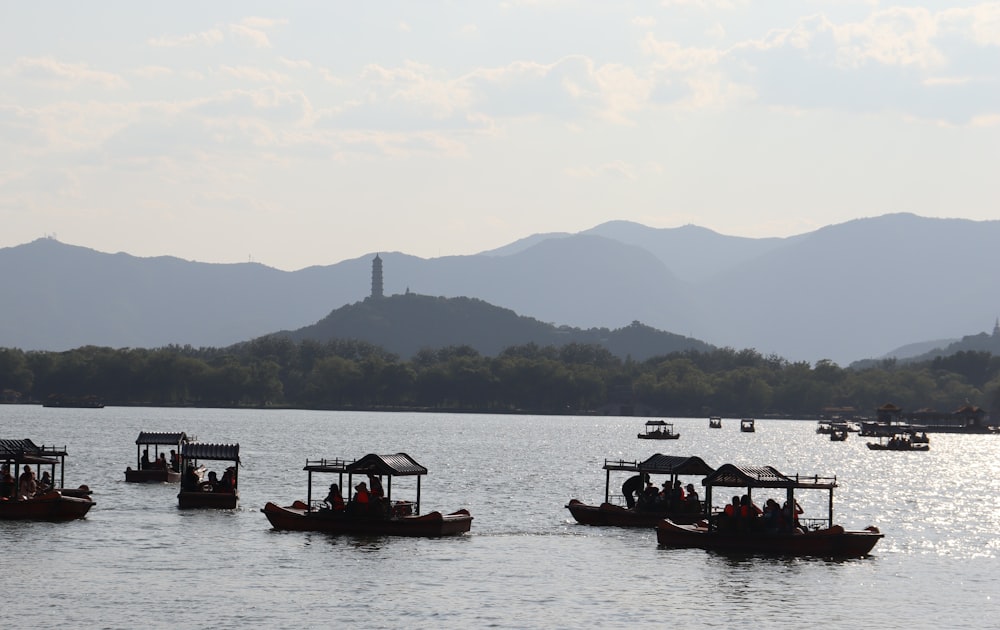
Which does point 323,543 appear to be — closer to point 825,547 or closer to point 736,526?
point 736,526

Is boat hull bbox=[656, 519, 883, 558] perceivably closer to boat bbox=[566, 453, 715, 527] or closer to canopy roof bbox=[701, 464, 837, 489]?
canopy roof bbox=[701, 464, 837, 489]

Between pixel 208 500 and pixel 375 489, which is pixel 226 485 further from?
pixel 375 489

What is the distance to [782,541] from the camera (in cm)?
6594

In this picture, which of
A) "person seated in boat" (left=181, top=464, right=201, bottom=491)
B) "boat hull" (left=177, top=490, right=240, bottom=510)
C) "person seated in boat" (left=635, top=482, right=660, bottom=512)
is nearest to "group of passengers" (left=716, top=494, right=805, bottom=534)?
"person seated in boat" (left=635, top=482, right=660, bottom=512)

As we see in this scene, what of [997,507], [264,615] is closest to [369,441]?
[997,507]

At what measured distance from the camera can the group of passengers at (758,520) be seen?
66125 mm

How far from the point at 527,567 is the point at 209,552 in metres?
13.9

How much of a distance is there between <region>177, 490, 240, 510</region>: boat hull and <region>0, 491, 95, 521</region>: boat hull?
8.77m

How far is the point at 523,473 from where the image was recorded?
128000 millimetres

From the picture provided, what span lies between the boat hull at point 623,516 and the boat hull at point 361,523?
910cm

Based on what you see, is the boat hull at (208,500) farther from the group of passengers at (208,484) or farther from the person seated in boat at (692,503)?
the person seated in boat at (692,503)

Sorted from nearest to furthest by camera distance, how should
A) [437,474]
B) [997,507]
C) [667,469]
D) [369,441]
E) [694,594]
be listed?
[694,594], [667,469], [997,507], [437,474], [369,441]

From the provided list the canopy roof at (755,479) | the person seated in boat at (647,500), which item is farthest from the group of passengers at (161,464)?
the canopy roof at (755,479)

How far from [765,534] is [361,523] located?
18756 mm
